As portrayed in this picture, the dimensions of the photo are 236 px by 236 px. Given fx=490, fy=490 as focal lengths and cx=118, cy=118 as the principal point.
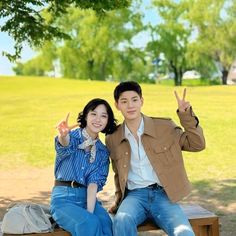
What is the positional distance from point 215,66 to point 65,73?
18878 mm

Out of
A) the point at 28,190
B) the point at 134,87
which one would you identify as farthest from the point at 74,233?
the point at 28,190

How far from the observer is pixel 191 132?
4.02 m

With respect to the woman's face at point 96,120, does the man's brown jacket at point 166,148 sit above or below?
below

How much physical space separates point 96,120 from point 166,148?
63 centimetres

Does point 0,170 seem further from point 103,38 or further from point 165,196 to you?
point 103,38

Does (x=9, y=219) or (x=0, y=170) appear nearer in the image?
(x=9, y=219)

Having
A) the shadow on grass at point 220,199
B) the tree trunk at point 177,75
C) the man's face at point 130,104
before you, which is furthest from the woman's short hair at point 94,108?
the tree trunk at point 177,75

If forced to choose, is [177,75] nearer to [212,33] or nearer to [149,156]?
[212,33]

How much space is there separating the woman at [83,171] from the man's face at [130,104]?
14 cm

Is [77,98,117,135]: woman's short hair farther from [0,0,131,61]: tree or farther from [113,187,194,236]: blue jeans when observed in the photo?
[0,0,131,61]: tree

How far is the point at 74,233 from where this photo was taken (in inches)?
148

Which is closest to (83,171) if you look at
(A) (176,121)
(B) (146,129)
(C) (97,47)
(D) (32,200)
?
(B) (146,129)

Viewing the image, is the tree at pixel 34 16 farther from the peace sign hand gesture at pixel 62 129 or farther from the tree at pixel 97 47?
the tree at pixel 97 47

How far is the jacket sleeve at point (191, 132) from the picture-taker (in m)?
3.97
